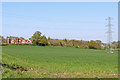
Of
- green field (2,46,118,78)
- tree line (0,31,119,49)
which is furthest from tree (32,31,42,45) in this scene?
green field (2,46,118,78)

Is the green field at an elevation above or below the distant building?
below

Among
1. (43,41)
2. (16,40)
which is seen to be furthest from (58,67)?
(16,40)

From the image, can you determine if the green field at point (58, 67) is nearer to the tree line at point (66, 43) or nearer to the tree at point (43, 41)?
the tree at point (43, 41)

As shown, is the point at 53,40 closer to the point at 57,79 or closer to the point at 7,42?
the point at 7,42

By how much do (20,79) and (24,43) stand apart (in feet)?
286

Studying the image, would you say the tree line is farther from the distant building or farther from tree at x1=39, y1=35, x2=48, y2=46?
the distant building

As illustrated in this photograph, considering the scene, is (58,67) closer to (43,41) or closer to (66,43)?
(43,41)

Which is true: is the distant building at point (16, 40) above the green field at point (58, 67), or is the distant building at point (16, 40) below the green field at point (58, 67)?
above

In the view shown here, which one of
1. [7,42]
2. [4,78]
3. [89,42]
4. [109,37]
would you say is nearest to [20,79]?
[4,78]

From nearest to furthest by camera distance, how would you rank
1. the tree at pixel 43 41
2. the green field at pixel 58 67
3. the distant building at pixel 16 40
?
the green field at pixel 58 67 → the distant building at pixel 16 40 → the tree at pixel 43 41

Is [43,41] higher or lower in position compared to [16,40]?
lower

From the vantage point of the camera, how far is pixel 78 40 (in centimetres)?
10119

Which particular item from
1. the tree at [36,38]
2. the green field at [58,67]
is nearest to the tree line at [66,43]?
the tree at [36,38]

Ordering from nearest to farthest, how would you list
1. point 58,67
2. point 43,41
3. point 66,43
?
point 58,67, point 43,41, point 66,43
